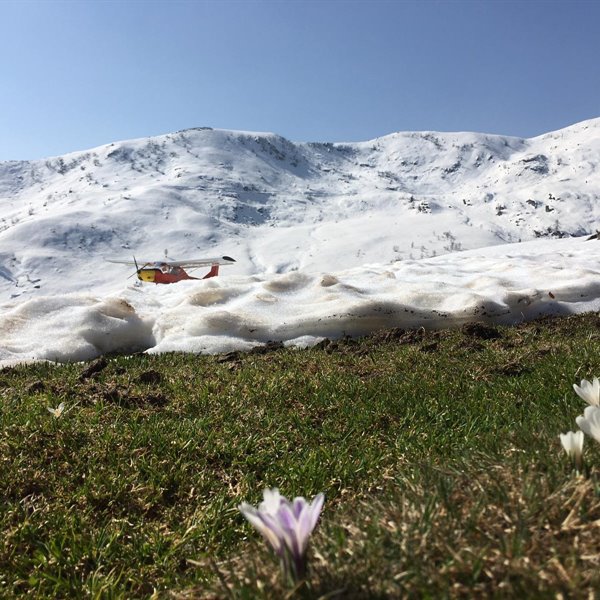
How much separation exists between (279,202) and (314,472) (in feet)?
341

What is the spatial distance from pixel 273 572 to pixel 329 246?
70568 millimetres

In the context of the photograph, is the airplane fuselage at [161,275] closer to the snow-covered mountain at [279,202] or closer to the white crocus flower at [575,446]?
the white crocus flower at [575,446]

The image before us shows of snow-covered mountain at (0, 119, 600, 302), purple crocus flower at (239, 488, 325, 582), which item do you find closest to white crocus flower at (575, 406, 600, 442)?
purple crocus flower at (239, 488, 325, 582)

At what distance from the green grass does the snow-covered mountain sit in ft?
178

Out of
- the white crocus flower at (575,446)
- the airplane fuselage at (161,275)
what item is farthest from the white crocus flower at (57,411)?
the airplane fuselage at (161,275)

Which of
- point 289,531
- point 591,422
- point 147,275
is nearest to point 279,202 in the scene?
point 147,275

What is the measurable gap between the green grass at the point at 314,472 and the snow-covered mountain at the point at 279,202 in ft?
178

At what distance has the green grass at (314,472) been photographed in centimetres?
116

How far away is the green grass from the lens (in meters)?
1.16

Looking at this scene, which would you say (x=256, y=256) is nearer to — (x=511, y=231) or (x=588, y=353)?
(x=511, y=231)

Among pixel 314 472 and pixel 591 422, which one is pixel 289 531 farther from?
pixel 314 472

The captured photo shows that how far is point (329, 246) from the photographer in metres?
71.1

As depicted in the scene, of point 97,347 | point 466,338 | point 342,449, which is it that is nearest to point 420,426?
A: point 342,449

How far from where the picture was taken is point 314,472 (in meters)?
2.83
